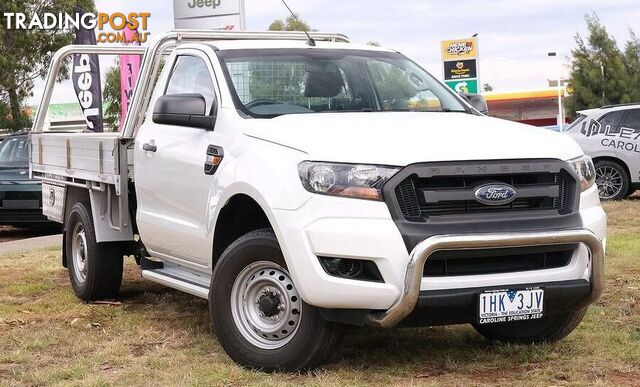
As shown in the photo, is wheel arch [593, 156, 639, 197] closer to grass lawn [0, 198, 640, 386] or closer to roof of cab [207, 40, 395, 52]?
grass lawn [0, 198, 640, 386]

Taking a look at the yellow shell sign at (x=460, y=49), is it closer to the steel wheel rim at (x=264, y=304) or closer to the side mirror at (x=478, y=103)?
the side mirror at (x=478, y=103)

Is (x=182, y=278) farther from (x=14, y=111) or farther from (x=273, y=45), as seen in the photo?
(x=14, y=111)

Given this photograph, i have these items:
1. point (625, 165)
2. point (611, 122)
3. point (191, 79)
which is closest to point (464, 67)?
point (611, 122)

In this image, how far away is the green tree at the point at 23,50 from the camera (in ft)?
128

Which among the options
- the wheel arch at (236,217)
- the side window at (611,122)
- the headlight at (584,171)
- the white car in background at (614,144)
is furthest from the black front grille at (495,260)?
the side window at (611,122)

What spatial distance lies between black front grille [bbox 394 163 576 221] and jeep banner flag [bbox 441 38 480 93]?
16.7 metres

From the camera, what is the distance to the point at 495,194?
15.7ft

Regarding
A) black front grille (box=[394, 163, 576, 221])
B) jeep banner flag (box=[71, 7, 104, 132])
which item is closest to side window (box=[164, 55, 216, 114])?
black front grille (box=[394, 163, 576, 221])

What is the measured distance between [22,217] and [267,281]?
9.98m

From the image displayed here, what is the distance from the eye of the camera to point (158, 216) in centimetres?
637

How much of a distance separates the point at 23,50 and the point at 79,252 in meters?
33.5

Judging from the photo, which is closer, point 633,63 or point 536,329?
point 536,329

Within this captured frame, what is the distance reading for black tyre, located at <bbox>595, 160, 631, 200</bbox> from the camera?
16344mm

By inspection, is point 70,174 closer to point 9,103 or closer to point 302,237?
point 302,237
